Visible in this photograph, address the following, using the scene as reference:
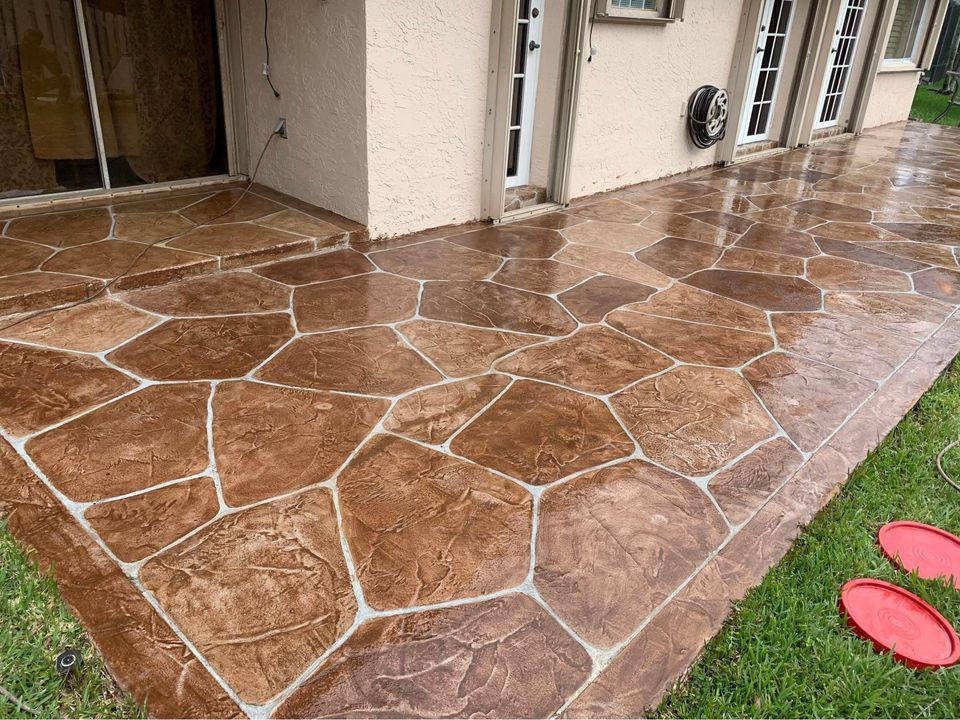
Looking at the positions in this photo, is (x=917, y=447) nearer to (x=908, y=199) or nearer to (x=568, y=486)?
(x=568, y=486)

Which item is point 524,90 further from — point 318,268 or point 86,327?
point 86,327

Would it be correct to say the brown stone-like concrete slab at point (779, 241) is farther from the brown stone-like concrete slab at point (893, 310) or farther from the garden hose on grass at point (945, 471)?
the garden hose on grass at point (945, 471)

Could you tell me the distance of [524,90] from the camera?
16.6 ft

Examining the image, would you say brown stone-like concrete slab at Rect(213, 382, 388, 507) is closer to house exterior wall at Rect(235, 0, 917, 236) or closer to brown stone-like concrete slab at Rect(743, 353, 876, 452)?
brown stone-like concrete slab at Rect(743, 353, 876, 452)

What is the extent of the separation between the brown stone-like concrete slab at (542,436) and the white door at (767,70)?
20.9 ft

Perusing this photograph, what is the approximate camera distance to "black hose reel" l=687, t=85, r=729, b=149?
652 cm

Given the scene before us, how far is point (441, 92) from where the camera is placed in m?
4.28

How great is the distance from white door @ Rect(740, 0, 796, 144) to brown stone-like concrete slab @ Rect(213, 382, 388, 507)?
691cm

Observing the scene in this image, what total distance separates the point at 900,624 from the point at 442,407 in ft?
5.32

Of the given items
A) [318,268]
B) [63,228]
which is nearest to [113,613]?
[318,268]

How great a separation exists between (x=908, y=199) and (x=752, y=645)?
6.36m

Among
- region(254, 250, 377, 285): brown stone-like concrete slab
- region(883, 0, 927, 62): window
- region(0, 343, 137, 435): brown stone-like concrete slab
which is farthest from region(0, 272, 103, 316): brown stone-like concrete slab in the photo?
region(883, 0, 927, 62): window

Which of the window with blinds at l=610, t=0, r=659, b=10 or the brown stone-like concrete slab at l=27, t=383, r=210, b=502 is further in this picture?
the window with blinds at l=610, t=0, r=659, b=10

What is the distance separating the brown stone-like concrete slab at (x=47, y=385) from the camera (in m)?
2.39
